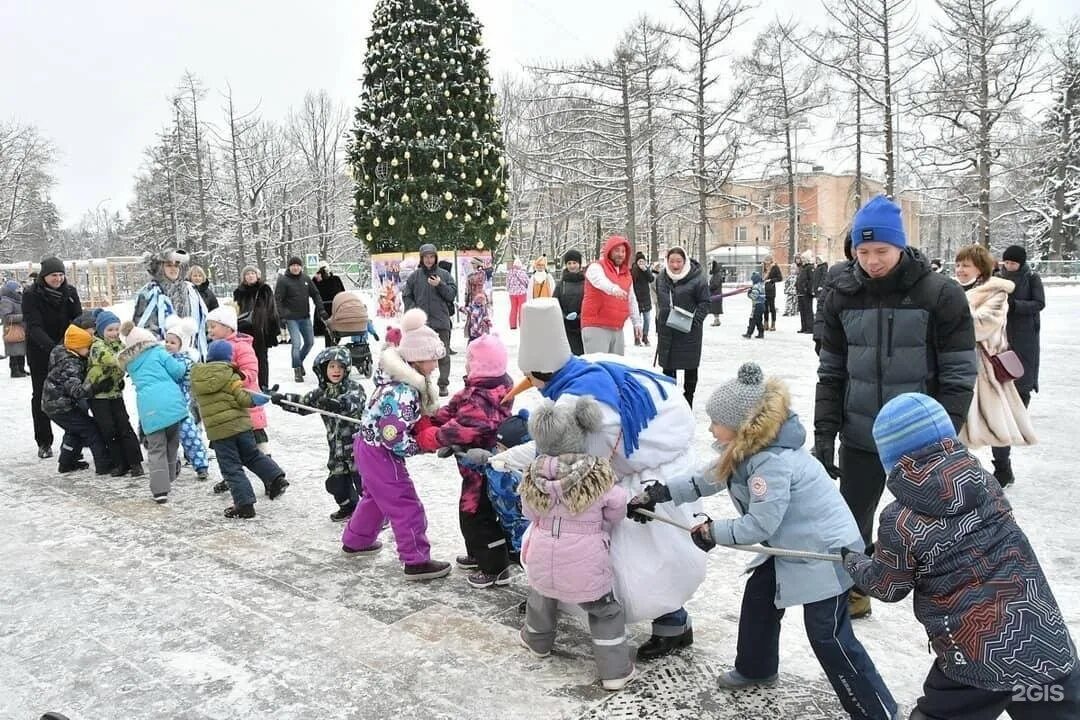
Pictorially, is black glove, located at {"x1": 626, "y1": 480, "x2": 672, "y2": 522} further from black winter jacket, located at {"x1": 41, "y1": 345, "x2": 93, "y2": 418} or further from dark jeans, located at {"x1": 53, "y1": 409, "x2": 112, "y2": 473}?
dark jeans, located at {"x1": 53, "y1": 409, "x2": 112, "y2": 473}

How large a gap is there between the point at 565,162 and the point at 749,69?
8495mm

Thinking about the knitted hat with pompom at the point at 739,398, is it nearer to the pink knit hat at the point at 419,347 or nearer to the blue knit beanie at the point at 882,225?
the blue knit beanie at the point at 882,225

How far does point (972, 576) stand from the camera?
223 cm

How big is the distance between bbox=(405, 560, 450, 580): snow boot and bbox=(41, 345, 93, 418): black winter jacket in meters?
3.98

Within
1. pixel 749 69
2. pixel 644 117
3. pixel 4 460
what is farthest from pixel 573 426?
pixel 749 69

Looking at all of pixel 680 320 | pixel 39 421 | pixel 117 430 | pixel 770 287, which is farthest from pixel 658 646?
pixel 770 287

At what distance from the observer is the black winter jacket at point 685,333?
818 centimetres

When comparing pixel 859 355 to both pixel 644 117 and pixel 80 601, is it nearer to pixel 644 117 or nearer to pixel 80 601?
pixel 80 601

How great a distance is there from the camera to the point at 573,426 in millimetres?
3285

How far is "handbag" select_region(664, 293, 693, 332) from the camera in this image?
801cm

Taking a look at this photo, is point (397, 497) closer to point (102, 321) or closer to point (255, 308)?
point (102, 321)

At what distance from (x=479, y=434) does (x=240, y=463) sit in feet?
8.33

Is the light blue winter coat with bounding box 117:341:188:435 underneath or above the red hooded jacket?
underneath

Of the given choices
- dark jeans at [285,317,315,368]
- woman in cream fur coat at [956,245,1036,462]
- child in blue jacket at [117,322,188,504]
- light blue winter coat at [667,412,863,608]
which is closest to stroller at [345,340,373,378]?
dark jeans at [285,317,315,368]
